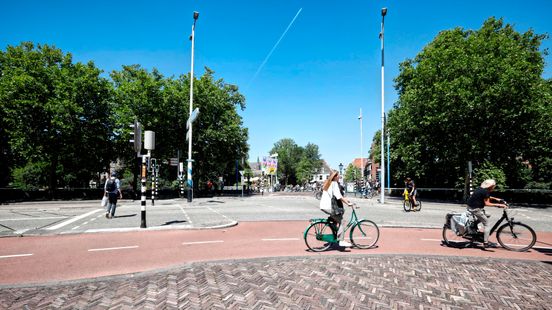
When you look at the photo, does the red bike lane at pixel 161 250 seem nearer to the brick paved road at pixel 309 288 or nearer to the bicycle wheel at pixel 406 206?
the brick paved road at pixel 309 288

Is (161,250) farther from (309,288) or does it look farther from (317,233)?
(309,288)

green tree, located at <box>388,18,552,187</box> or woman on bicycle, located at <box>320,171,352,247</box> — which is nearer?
woman on bicycle, located at <box>320,171,352,247</box>


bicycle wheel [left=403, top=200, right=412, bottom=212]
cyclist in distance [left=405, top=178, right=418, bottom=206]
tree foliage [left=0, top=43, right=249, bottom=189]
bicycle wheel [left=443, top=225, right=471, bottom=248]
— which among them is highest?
tree foliage [left=0, top=43, right=249, bottom=189]

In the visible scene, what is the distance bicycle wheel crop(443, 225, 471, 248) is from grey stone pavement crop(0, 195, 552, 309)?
70.6 inches

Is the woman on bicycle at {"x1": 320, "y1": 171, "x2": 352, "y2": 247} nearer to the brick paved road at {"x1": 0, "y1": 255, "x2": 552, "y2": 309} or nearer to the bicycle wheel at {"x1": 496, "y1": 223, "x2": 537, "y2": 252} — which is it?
the brick paved road at {"x1": 0, "y1": 255, "x2": 552, "y2": 309}

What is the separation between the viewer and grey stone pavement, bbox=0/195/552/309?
11.9ft

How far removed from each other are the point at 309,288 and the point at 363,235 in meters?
3.11

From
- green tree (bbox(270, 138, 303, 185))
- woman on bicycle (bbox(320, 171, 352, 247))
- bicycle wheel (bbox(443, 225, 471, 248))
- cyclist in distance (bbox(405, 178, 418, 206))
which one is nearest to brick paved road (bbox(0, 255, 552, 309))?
woman on bicycle (bbox(320, 171, 352, 247))

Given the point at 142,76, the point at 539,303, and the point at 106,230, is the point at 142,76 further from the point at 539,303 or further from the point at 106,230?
the point at 539,303

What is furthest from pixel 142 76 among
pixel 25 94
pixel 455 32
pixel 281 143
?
pixel 281 143

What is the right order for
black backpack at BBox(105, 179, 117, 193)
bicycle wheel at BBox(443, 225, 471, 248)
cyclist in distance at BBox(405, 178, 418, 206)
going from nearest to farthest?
bicycle wheel at BBox(443, 225, 471, 248), black backpack at BBox(105, 179, 117, 193), cyclist in distance at BBox(405, 178, 418, 206)

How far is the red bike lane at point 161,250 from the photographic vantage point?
5.39 m

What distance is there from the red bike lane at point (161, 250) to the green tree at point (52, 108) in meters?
19.1

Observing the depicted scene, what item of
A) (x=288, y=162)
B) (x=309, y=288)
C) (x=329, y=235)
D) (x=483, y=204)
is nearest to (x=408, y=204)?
(x=483, y=204)
